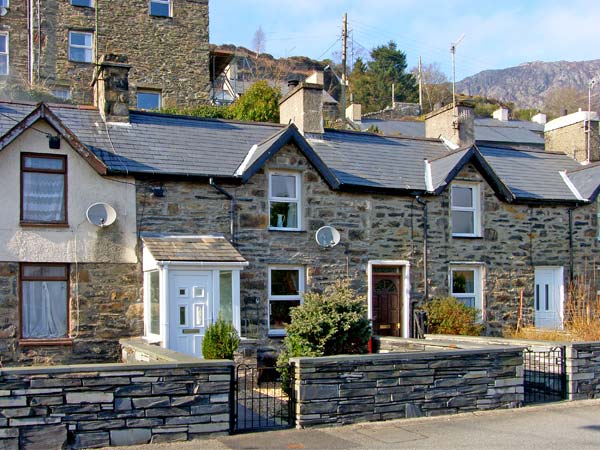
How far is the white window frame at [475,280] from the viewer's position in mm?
20500

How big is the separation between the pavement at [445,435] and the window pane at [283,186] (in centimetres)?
870

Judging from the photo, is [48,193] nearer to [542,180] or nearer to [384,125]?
[542,180]

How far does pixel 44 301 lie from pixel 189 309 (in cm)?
317

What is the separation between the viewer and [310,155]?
60.8 ft

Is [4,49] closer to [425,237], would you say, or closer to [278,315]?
[278,315]

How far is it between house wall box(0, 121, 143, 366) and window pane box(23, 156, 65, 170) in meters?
0.18

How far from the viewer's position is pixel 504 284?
2112cm

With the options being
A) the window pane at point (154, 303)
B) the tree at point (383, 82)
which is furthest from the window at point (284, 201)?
the tree at point (383, 82)

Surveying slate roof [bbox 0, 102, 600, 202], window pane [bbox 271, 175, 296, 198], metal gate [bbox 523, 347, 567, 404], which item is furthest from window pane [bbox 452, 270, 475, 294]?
metal gate [bbox 523, 347, 567, 404]

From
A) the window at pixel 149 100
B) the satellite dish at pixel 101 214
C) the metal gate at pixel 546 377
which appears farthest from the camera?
the window at pixel 149 100

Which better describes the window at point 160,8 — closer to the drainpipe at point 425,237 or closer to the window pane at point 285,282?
the drainpipe at point 425,237

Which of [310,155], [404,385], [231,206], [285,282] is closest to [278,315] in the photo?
[285,282]

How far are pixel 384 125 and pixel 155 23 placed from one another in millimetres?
18358

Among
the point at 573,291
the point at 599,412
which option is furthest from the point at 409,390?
the point at 573,291
